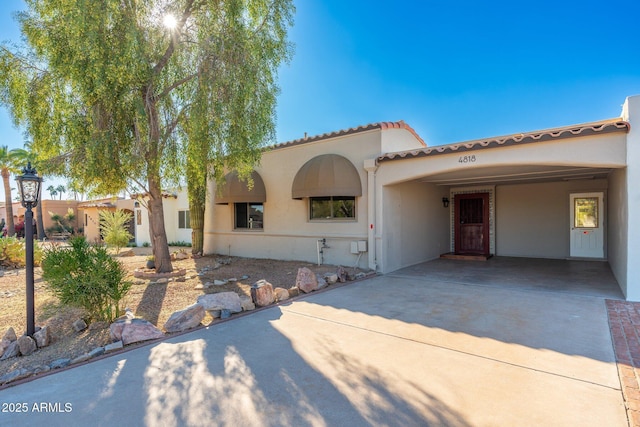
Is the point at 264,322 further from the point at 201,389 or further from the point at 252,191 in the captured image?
the point at 252,191

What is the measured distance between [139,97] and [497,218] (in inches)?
627

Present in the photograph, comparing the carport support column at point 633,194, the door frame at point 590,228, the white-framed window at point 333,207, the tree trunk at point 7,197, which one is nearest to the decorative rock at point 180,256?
the white-framed window at point 333,207

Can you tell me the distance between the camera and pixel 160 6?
958 cm

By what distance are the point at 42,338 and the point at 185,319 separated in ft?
7.51

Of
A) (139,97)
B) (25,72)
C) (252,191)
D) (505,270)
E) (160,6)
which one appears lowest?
(505,270)

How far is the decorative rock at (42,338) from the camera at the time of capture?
5.71 m

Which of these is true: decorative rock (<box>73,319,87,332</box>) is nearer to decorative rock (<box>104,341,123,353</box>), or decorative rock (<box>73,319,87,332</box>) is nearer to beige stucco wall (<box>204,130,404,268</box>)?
decorative rock (<box>104,341,123,353</box>)

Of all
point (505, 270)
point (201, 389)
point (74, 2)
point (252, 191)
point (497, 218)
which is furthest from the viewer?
point (497, 218)

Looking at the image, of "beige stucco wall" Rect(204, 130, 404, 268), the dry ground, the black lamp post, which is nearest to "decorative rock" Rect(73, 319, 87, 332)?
the dry ground

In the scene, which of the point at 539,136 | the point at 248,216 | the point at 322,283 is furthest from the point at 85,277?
the point at 539,136

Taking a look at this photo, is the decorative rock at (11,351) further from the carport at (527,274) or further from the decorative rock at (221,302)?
the carport at (527,274)

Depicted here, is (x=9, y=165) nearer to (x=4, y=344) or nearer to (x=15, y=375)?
(x=4, y=344)

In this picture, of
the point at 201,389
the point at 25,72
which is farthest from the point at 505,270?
the point at 25,72

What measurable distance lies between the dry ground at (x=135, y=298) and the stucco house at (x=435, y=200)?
1.73m
